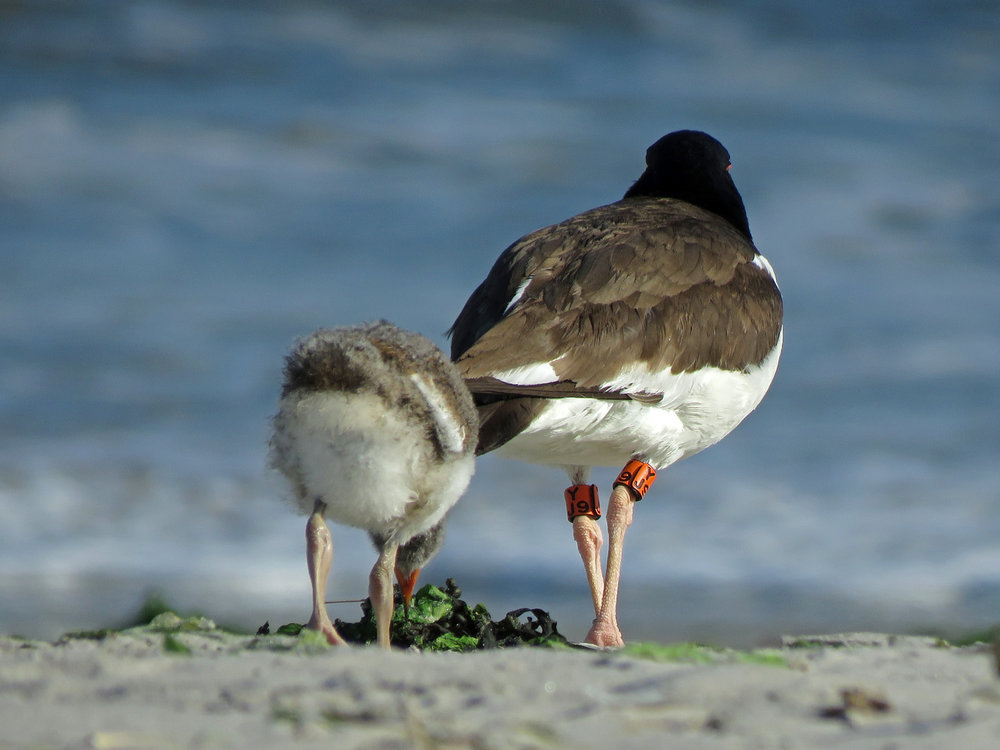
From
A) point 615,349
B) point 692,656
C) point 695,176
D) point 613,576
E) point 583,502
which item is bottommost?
point 692,656

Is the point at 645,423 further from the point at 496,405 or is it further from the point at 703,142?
the point at 703,142

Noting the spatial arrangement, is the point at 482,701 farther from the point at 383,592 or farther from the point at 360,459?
the point at 383,592

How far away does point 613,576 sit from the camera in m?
6.98

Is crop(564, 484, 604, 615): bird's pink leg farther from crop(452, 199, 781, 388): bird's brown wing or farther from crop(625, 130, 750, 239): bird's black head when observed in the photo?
crop(625, 130, 750, 239): bird's black head

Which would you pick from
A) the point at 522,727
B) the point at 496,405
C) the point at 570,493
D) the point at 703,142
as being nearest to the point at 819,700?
the point at 522,727

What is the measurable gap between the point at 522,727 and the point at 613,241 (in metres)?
4.51

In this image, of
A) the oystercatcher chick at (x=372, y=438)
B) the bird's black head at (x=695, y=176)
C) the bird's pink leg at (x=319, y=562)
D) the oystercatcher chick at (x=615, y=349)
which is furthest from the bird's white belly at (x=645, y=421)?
the bird's black head at (x=695, y=176)

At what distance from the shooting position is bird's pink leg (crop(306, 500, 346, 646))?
4.72m

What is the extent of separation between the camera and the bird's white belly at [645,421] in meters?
6.46

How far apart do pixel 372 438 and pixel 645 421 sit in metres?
2.53

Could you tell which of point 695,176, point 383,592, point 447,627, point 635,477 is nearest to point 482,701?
point 383,592

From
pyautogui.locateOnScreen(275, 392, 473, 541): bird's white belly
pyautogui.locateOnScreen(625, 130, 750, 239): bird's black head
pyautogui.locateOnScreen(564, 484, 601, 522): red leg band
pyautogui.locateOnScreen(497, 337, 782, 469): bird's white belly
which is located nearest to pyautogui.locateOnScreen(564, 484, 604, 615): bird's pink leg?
pyautogui.locateOnScreen(564, 484, 601, 522): red leg band

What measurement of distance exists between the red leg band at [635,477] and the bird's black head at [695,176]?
2.65 m

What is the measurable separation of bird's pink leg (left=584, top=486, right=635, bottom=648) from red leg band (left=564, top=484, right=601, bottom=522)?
488mm
